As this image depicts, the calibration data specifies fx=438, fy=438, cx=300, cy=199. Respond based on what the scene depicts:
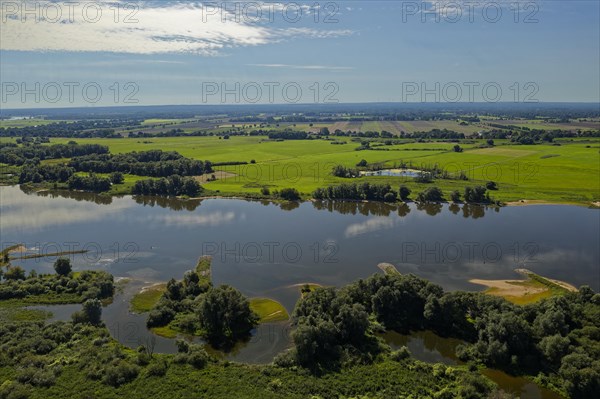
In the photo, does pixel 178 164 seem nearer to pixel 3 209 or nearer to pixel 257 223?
pixel 3 209

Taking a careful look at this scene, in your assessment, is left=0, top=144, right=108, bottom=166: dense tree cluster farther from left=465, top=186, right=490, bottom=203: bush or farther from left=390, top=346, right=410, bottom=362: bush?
left=390, top=346, right=410, bottom=362: bush

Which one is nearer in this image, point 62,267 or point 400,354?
point 400,354

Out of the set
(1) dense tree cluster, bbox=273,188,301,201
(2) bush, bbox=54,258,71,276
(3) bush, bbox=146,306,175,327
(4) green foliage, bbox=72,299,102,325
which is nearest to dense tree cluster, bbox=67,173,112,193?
(1) dense tree cluster, bbox=273,188,301,201

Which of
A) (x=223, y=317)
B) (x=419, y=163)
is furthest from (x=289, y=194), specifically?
(x=223, y=317)

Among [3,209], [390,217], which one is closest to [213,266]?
[390,217]

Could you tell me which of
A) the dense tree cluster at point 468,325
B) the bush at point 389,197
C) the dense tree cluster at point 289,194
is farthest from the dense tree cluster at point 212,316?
the bush at point 389,197

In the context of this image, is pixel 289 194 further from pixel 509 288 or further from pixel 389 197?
pixel 509 288
